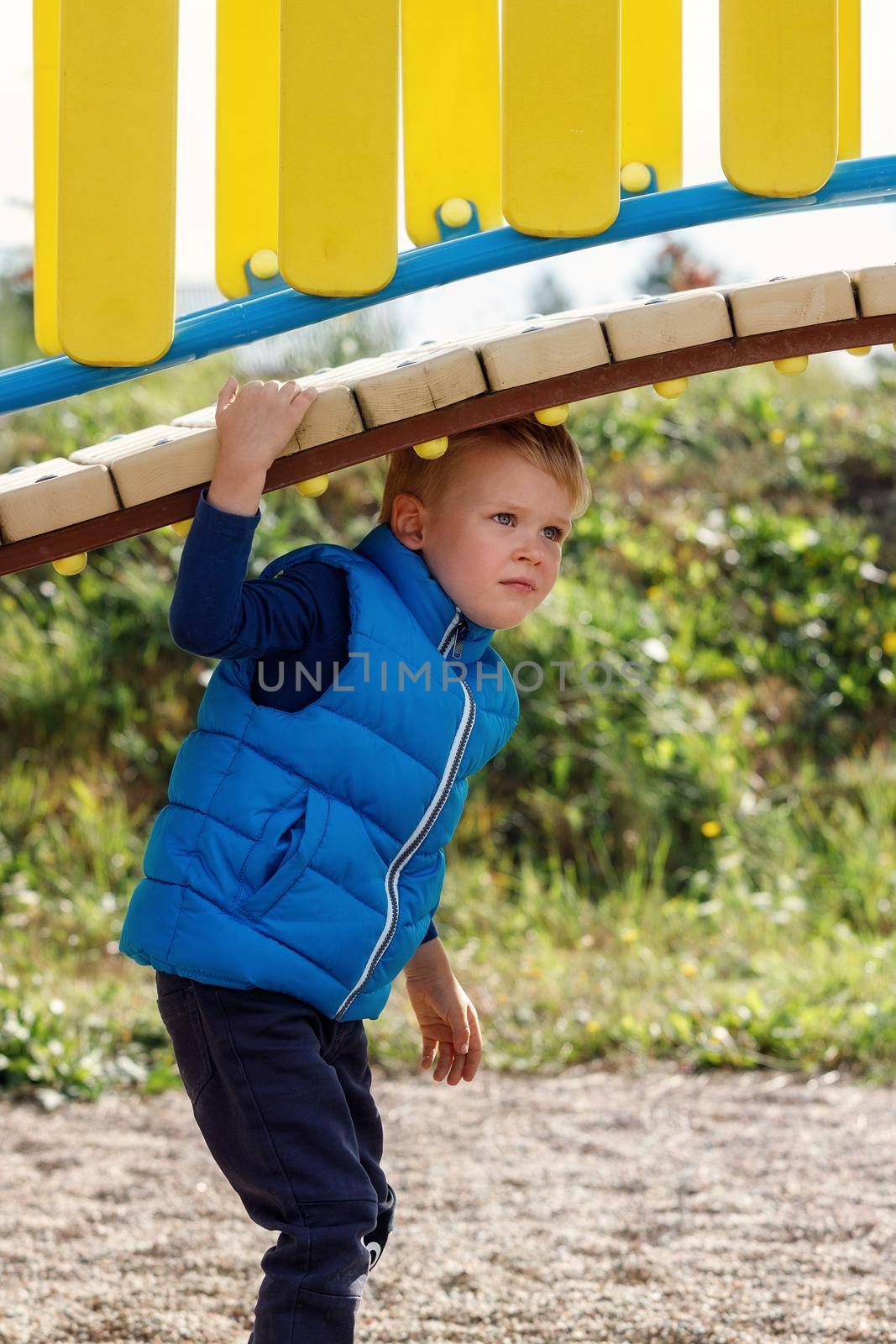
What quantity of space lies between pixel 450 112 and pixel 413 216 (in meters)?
0.15

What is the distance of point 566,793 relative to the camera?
5027mm

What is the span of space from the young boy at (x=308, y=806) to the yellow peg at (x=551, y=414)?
113mm

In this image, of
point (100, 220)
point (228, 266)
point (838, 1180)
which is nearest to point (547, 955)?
point (838, 1180)

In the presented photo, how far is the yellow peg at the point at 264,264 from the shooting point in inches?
82.6

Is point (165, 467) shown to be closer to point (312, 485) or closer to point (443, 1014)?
point (312, 485)

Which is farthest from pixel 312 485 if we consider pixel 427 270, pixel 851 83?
pixel 851 83

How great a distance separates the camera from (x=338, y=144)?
1.83m

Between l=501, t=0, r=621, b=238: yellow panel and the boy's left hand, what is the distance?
1055 millimetres

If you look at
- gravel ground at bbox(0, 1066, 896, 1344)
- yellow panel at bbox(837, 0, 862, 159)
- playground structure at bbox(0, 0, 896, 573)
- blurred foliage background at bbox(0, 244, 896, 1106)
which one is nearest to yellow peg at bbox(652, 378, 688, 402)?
playground structure at bbox(0, 0, 896, 573)

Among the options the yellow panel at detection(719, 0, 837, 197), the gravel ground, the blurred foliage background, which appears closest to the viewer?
the yellow panel at detection(719, 0, 837, 197)

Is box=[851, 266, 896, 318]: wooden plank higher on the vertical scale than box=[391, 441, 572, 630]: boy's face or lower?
higher

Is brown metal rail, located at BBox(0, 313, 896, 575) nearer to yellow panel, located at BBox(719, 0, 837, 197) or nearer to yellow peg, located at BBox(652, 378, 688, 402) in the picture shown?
yellow peg, located at BBox(652, 378, 688, 402)

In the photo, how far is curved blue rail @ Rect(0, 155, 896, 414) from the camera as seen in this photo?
1930mm

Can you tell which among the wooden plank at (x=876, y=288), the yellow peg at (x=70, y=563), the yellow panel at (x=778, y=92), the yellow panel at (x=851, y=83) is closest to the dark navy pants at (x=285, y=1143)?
the yellow peg at (x=70, y=563)
